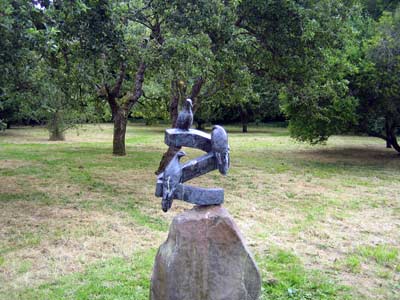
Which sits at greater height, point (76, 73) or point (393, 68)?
point (393, 68)

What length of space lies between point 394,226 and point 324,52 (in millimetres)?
5321

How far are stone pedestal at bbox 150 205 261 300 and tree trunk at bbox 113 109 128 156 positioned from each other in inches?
458

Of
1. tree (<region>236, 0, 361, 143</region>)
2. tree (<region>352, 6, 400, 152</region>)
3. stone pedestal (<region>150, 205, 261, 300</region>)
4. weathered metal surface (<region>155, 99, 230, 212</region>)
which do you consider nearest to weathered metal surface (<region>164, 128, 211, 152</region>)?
weathered metal surface (<region>155, 99, 230, 212</region>)

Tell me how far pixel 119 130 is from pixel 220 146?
40.2 feet

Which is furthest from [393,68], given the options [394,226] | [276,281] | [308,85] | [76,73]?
[276,281]

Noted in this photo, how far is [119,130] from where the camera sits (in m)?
16.0

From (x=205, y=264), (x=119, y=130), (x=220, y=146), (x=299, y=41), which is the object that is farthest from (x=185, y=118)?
(x=119, y=130)

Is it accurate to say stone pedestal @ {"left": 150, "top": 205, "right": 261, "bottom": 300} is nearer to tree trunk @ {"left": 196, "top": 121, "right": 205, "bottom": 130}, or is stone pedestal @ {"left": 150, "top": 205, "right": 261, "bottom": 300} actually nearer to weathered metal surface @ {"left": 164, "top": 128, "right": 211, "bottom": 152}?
weathered metal surface @ {"left": 164, "top": 128, "right": 211, "bottom": 152}

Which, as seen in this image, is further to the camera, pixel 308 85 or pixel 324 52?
pixel 308 85

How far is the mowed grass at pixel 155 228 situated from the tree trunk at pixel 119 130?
2.18 metres

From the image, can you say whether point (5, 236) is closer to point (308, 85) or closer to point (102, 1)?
point (102, 1)

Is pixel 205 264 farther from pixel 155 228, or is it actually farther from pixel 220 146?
pixel 155 228

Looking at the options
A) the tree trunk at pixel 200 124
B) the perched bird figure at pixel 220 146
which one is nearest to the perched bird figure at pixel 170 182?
the perched bird figure at pixel 220 146

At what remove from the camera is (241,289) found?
3.94 metres
